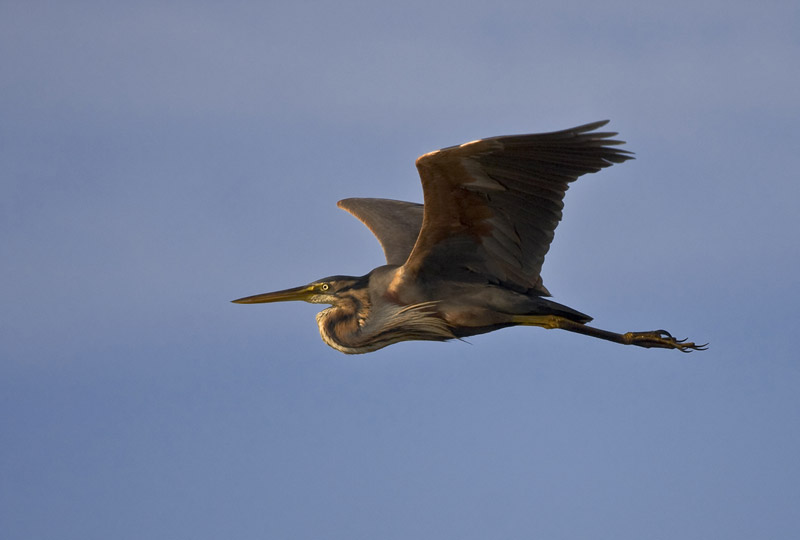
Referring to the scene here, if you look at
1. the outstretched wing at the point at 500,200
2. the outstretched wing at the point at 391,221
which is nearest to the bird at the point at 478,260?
the outstretched wing at the point at 500,200

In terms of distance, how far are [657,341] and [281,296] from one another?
4.39 meters

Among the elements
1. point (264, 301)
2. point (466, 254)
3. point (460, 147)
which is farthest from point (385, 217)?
point (460, 147)

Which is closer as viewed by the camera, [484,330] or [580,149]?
[580,149]

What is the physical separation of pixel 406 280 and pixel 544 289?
5.27ft

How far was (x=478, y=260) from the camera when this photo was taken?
13539 millimetres

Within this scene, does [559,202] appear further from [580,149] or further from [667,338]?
[667,338]

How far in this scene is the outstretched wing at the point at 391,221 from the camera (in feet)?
51.4

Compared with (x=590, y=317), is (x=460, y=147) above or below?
above

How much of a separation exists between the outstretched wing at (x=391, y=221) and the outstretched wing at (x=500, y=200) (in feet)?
6.27

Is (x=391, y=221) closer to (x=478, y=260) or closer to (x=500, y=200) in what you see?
(x=478, y=260)

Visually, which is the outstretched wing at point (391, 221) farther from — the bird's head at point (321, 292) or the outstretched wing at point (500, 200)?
the outstretched wing at point (500, 200)

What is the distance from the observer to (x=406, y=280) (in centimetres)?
1363

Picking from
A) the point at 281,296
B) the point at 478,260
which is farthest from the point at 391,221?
the point at 478,260

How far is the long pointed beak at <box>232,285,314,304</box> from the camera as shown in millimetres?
14856
